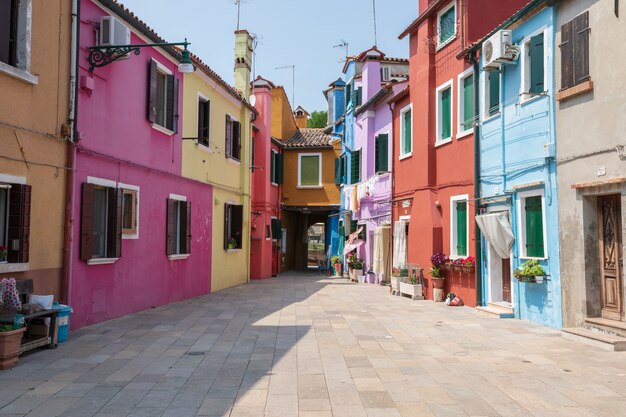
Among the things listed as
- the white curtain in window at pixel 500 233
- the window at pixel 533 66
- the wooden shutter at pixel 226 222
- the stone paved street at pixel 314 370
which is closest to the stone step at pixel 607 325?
the stone paved street at pixel 314 370

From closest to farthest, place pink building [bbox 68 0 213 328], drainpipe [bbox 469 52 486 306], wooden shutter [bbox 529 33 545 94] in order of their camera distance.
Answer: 1. pink building [bbox 68 0 213 328]
2. wooden shutter [bbox 529 33 545 94]
3. drainpipe [bbox 469 52 486 306]

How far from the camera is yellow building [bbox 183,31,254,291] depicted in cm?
1480

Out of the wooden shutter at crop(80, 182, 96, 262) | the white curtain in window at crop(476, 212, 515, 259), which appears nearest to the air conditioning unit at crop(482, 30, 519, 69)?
the white curtain in window at crop(476, 212, 515, 259)

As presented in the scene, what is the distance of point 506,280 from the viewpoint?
1210 cm

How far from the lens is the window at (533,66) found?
10.2 m

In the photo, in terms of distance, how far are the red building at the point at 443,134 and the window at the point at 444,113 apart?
26mm

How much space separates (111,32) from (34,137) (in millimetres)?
2751

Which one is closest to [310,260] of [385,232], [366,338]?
[385,232]

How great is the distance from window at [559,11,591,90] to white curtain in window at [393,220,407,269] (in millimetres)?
7895

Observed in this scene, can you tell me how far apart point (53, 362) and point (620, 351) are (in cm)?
799

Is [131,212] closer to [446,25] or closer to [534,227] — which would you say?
[534,227]

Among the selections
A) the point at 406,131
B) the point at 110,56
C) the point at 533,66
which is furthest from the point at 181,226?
the point at 533,66

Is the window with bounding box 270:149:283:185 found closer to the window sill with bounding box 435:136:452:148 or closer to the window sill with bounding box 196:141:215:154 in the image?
the window sill with bounding box 196:141:215:154

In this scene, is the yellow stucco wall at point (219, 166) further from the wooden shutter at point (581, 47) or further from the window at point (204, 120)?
the wooden shutter at point (581, 47)
